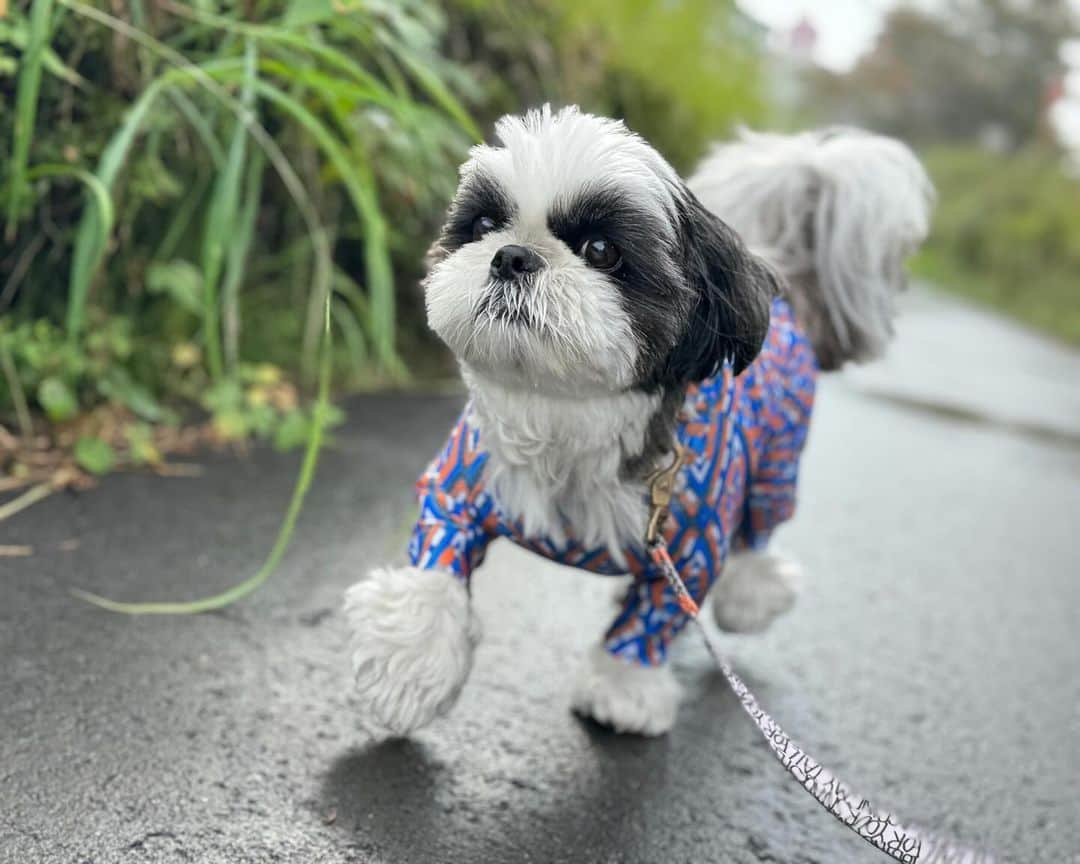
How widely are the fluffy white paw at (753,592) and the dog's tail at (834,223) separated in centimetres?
64

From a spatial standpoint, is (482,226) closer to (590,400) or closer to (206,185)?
(590,400)

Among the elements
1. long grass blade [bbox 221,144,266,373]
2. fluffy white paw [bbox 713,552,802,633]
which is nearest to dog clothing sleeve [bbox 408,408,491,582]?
fluffy white paw [bbox 713,552,802,633]

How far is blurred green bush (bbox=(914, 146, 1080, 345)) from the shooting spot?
16906 millimetres

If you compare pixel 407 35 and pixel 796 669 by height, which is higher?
pixel 407 35

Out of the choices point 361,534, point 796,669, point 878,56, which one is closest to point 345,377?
point 361,534

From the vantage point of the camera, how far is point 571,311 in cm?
194

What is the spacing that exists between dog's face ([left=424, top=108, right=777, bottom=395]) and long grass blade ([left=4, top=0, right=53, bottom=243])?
157 cm

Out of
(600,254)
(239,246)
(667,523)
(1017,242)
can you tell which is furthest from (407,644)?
(1017,242)

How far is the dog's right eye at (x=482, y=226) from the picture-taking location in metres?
2.11

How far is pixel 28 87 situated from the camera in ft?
10.2

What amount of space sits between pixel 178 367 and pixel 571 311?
2.44 m

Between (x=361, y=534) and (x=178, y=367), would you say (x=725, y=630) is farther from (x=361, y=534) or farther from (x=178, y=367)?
(x=178, y=367)

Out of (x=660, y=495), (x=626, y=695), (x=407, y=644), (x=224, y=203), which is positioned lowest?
(x=626, y=695)

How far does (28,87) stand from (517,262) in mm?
1809
